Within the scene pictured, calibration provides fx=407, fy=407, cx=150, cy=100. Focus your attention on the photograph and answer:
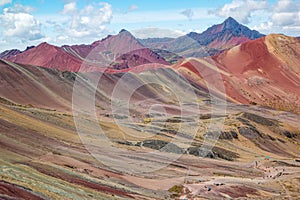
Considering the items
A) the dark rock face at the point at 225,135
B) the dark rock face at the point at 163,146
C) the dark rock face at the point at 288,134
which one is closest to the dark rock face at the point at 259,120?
the dark rock face at the point at 288,134

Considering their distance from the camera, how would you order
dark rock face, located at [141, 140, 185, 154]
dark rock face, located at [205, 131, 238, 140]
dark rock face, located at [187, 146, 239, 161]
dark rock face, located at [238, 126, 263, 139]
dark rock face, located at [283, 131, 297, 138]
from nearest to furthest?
dark rock face, located at [141, 140, 185, 154] → dark rock face, located at [187, 146, 239, 161] → dark rock face, located at [205, 131, 238, 140] → dark rock face, located at [238, 126, 263, 139] → dark rock face, located at [283, 131, 297, 138]

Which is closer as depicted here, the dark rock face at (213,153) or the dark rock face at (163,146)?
the dark rock face at (163,146)

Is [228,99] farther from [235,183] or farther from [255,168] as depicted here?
[235,183]

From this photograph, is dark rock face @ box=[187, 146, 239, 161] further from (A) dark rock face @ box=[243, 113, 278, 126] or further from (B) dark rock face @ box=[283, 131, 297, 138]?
(B) dark rock face @ box=[283, 131, 297, 138]

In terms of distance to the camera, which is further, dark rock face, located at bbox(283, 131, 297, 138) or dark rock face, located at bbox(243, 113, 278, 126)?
dark rock face, located at bbox(243, 113, 278, 126)

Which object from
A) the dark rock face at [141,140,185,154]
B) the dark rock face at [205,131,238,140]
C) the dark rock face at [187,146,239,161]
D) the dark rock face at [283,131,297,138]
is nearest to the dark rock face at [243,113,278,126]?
the dark rock face at [283,131,297,138]

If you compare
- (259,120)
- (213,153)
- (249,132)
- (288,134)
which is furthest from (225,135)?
(288,134)

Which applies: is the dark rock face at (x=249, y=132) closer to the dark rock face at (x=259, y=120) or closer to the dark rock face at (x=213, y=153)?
the dark rock face at (x=259, y=120)

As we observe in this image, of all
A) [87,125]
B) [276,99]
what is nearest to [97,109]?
[87,125]

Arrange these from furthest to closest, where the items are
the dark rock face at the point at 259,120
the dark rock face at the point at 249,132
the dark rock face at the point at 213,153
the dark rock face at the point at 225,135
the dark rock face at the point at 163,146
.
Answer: the dark rock face at the point at 259,120 < the dark rock face at the point at 249,132 < the dark rock face at the point at 225,135 < the dark rock face at the point at 213,153 < the dark rock face at the point at 163,146

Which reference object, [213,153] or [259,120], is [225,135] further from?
[259,120]

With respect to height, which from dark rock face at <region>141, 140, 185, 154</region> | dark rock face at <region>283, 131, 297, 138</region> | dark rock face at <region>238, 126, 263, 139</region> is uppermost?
dark rock face at <region>141, 140, 185, 154</region>
